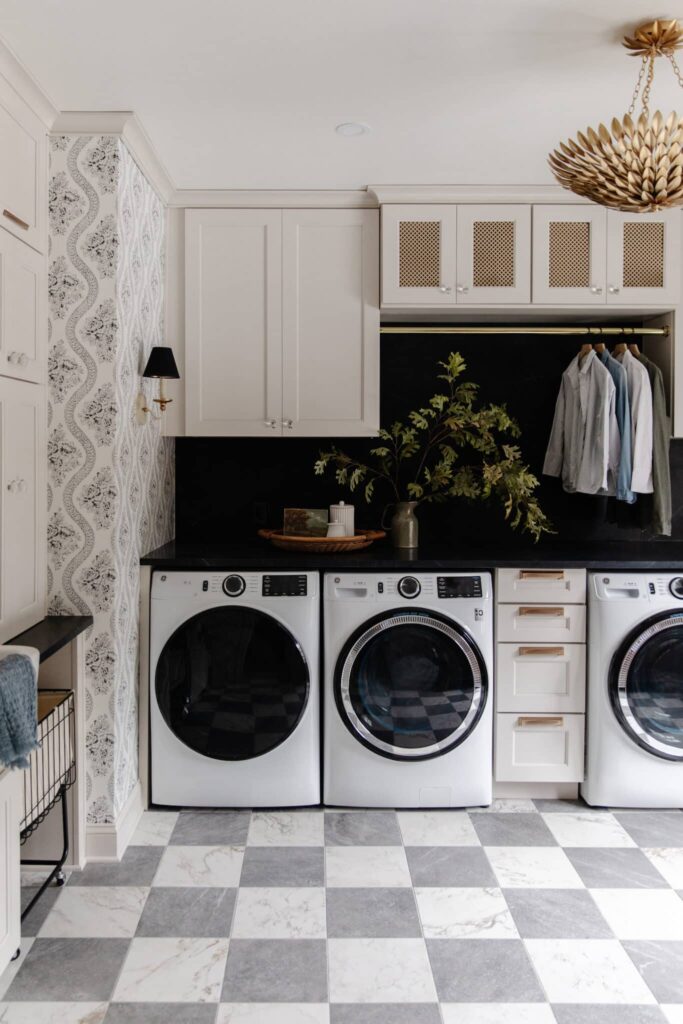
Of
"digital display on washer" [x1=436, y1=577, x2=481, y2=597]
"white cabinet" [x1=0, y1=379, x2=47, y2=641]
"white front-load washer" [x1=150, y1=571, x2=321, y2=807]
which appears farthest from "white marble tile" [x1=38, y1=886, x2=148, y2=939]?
"digital display on washer" [x1=436, y1=577, x2=481, y2=597]

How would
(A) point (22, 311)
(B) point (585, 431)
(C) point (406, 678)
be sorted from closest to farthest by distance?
(A) point (22, 311) → (C) point (406, 678) → (B) point (585, 431)

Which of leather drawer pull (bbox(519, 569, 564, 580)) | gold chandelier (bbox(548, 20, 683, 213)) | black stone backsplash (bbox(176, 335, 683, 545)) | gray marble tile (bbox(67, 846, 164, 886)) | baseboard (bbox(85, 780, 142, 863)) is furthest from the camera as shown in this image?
black stone backsplash (bbox(176, 335, 683, 545))

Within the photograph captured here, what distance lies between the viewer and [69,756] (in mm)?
2438

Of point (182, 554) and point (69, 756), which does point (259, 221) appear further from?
point (69, 756)

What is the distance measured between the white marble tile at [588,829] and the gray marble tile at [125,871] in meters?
1.39

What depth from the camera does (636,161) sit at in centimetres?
180

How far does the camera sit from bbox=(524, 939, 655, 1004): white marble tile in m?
1.90

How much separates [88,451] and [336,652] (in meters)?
1.14

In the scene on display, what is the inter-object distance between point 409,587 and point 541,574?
51 cm

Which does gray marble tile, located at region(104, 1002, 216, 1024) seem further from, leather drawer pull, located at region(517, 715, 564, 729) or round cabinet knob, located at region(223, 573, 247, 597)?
leather drawer pull, located at region(517, 715, 564, 729)

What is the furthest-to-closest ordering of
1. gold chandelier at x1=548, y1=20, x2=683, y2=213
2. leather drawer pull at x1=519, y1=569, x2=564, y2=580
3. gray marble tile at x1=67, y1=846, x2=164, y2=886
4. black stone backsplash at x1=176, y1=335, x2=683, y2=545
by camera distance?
black stone backsplash at x1=176, y1=335, x2=683, y2=545 → leather drawer pull at x1=519, y1=569, x2=564, y2=580 → gray marble tile at x1=67, y1=846, x2=164, y2=886 → gold chandelier at x1=548, y1=20, x2=683, y2=213

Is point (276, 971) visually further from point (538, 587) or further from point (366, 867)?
point (538, 587)

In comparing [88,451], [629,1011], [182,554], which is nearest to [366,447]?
[182,554]

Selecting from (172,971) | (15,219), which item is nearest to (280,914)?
(172,971)
